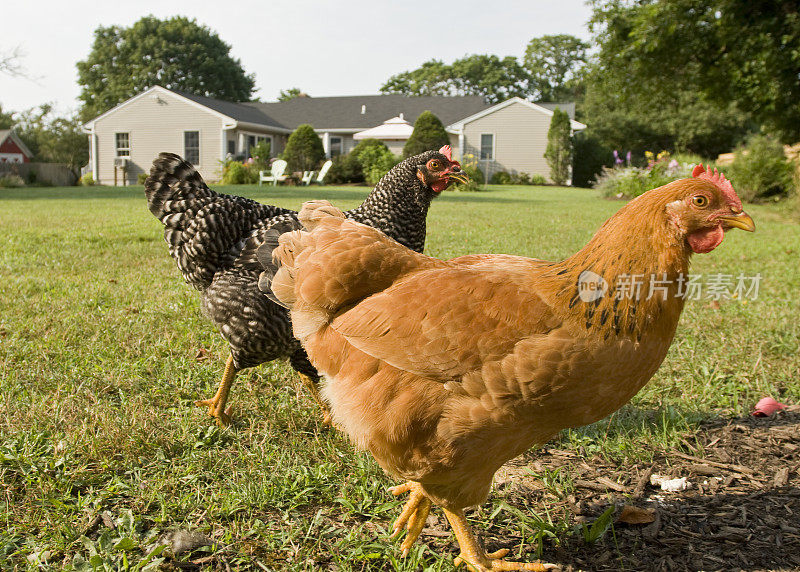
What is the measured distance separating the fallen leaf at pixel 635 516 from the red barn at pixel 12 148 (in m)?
51.8

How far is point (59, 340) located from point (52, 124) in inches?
2015

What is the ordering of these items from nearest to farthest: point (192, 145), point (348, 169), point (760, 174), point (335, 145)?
point (760, 174) < point (348, 169) < point (192, 145) < point (335, 145)

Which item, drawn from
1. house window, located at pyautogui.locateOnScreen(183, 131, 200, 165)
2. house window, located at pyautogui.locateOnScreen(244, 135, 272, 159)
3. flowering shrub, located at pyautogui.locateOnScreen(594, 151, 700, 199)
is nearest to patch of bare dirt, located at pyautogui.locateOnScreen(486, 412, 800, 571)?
flowering shrub, located at pyautogui.locateOnScreen(594, 151, 700, 199)

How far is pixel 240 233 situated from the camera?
337 centimetres

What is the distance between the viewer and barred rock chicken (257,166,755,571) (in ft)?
6.19

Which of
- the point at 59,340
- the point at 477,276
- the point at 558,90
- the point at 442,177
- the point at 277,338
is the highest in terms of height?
the point at 558,90

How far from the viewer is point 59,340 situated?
164 inches

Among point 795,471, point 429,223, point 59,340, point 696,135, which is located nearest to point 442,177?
point 795,471

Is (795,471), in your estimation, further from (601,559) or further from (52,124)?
(52,124)

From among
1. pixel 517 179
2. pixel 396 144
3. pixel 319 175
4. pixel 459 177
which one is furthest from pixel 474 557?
pixel 517 179

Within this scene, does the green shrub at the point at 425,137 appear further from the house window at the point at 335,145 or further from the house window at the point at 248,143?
the house window at the point at 248,143

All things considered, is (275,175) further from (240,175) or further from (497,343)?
(497,343)

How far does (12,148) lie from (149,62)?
15.1 meters

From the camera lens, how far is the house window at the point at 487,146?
118 ft
